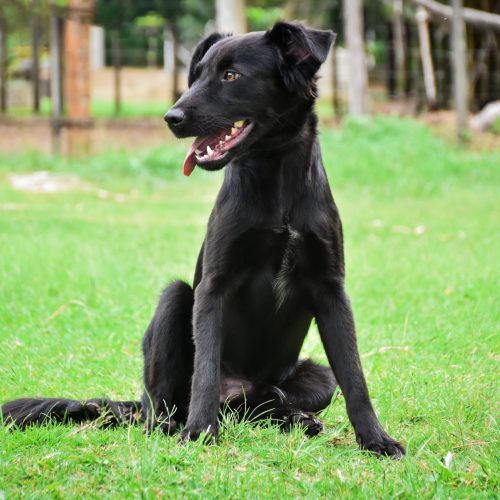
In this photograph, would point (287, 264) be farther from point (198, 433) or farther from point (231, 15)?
point (231, 15)

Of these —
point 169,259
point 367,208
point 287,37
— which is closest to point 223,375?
point 287,37

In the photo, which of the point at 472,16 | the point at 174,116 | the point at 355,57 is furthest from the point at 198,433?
the point at 472,16

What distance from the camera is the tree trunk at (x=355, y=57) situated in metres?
13.1

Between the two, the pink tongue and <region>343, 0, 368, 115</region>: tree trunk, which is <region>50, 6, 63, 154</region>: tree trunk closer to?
<region>343, 0, 368, 115</region>: tree trunk

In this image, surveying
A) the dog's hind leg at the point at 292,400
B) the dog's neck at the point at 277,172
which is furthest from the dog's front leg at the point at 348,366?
the dog's neck at the point at 277,172

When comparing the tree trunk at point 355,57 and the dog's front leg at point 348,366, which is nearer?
the dog's front leg at point 348,366

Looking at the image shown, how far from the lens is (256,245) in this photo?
11.0 ft

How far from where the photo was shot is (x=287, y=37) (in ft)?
11.2

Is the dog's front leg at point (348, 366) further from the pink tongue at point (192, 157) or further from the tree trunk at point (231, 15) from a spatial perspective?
the tree trunk at point (231, 15)

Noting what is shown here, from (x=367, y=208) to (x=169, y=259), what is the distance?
296 cm

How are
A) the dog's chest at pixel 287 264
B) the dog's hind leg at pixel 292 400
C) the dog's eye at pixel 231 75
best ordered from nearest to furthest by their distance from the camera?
the dog's chest at pixel 287 264 < the dog's eye at pixel 231 75 < the dog's hind leg at pixel 292 400

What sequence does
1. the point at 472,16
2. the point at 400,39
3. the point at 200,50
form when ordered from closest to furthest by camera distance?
1. the point at 200,50
2. the point at 472,16
3. the point at 400,39

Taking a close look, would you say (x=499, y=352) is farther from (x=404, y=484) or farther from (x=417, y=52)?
(x=417, y=52)

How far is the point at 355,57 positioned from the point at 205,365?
10.5m
